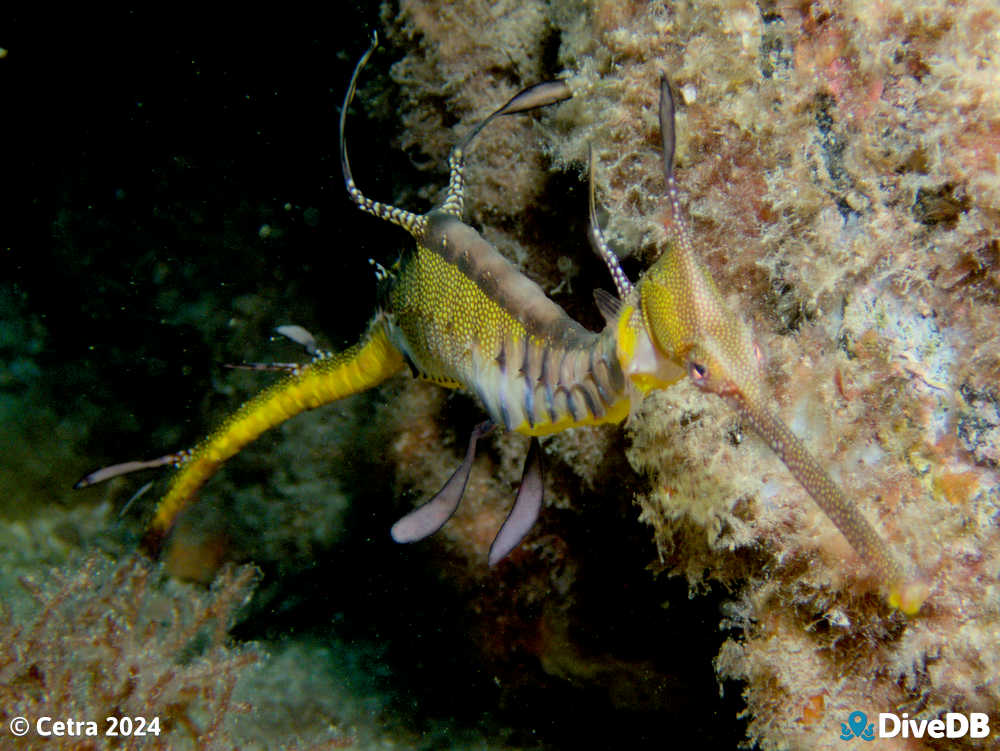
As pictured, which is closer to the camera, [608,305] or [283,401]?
[608,305]

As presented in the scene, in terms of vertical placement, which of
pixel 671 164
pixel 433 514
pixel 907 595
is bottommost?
pixel 433 514

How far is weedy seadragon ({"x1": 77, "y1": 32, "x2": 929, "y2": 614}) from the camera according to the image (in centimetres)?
166

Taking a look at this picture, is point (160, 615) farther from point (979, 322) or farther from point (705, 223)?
point (979, 322)

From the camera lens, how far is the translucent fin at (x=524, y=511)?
240cm

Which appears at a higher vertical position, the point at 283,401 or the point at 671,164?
the point at 671,164

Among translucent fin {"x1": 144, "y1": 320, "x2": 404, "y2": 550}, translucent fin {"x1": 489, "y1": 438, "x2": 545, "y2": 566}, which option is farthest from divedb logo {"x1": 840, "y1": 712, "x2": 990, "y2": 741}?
translucent fin {"x1": 144, "y1": 320, "x2": 404, "y2": 550}

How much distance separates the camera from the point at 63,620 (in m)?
3.65

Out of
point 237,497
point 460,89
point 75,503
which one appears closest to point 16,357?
point 75,503

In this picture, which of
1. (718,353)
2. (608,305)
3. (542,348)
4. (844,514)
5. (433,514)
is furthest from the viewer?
(433,514)

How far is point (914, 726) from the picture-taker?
7.31ft

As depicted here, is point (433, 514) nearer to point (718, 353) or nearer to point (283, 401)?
point (718, 353)

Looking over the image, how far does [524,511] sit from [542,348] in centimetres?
78


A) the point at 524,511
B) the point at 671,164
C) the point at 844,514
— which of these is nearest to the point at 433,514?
the point at 524,511

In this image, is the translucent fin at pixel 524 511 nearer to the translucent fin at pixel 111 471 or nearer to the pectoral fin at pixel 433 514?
the pectoral fin at pixel 433 514
